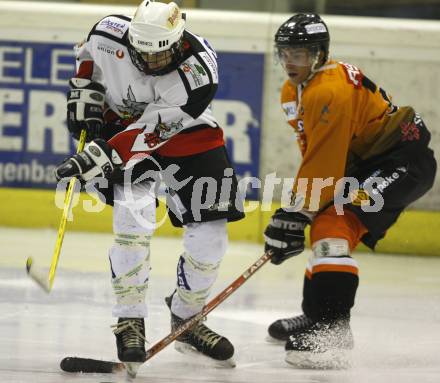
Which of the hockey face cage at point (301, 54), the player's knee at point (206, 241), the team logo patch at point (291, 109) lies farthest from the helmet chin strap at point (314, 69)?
the player's knee at point (206, 241)

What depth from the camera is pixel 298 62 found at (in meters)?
3.51

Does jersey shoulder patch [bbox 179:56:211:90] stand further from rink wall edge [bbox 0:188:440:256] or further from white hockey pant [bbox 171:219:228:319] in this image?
rink wall edge [bbox 0:188:440:256]

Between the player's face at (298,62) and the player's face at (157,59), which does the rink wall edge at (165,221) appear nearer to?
the player's face at (298,62)

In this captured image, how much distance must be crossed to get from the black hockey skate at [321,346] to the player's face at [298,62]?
32.0 inches

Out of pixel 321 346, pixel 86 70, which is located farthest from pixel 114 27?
pixel 321 346

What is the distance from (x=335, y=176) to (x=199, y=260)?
20.1 inches

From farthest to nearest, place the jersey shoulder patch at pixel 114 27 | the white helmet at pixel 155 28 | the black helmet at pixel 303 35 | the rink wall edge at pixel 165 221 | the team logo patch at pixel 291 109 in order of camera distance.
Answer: the rink wall edge at pixel 165 221, the team logo patch at pixel 291 109, the black helmet at pixel 303 35, the jersey shoulder patch at pixel 114 27, the white helmet at pixel 155 28

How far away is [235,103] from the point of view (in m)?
5.86

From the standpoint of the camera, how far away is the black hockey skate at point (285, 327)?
12.4ft

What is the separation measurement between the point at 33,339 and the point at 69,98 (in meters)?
0.83

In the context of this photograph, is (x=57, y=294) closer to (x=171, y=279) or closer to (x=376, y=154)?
(x=171, y=279)

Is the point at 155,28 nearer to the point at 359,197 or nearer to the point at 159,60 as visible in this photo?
the point at 159,60

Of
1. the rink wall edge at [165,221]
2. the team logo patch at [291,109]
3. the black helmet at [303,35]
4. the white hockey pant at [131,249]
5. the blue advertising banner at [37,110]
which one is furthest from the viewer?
the blue advertising banner at [37,110]

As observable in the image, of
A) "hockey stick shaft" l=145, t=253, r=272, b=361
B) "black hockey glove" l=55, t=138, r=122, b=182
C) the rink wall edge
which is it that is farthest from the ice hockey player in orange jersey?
the rink wall edge
